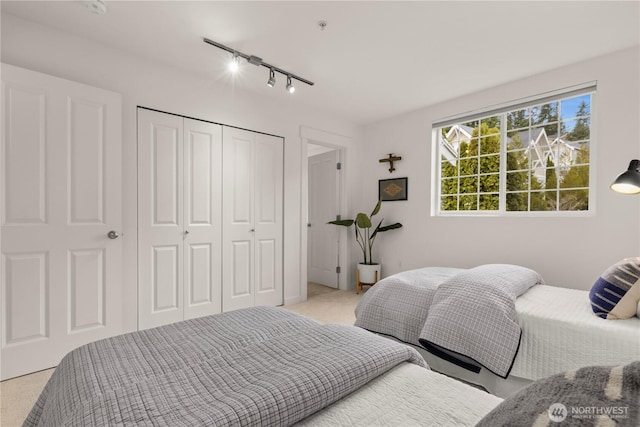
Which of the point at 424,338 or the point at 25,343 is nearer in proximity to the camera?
the point at 424,338

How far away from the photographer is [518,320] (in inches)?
68.3

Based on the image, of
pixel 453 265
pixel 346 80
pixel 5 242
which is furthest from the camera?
pixel 453 265

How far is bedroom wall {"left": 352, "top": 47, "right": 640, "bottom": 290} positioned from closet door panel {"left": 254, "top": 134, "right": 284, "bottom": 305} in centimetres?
A: 156

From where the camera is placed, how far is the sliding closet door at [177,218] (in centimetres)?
274

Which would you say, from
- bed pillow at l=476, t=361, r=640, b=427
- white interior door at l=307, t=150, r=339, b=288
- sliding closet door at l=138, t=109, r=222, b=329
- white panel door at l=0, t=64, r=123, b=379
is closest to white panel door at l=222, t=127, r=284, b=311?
sliding closet door at l=138, t=109, r=222, b=329

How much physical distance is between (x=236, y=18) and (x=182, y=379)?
225cm

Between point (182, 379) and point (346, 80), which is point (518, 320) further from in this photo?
point (346, 80)

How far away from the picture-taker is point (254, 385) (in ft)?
2.69

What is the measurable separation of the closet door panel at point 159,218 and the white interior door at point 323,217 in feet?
7.58

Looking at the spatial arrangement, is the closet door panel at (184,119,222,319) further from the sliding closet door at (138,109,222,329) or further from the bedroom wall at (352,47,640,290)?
the bedroom wall at (352,47,640,290)

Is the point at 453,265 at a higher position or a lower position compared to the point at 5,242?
lower

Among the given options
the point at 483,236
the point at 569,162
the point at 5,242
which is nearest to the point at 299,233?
the point at 483,236

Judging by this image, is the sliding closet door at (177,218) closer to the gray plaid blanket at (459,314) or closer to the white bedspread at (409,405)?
the gray plaid blanket at (459,314)

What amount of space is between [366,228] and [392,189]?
0.66m
